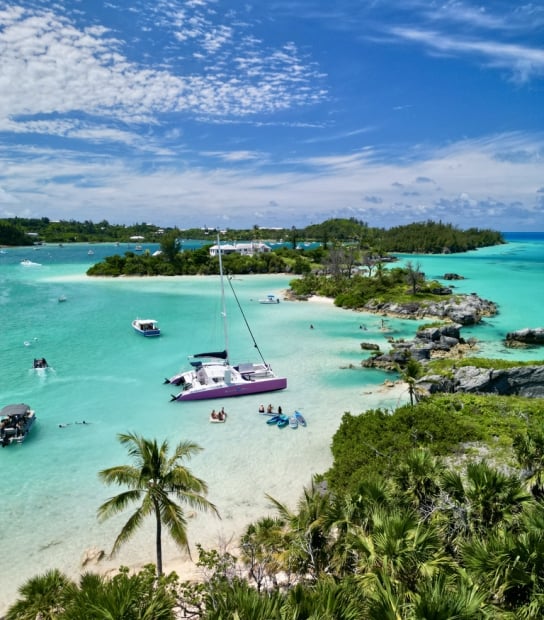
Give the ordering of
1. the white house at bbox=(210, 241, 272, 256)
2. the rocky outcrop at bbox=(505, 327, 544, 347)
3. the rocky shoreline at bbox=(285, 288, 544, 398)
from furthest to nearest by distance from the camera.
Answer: the white house at bbox=(210, 241, 272, 256) → the rocky outcrop at bbox=(505, 327, 544, 347) → the rocky shoreline at bbox=(285, 288, 544, 398)

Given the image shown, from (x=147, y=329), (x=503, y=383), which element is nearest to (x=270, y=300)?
(x=147, y=329)

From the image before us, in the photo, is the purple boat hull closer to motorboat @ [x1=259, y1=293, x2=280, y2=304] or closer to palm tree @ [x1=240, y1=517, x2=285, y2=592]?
palm tree @ [x1=240, y1=517, x2=285, y2=592]

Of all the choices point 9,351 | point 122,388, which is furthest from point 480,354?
point 9,351

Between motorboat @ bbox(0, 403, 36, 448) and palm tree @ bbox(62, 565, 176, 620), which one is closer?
palm tree @ bbox(62, 565, 176, 620)

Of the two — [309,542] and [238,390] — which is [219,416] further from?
[309,542]

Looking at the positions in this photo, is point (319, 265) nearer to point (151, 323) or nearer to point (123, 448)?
point (151, 323)

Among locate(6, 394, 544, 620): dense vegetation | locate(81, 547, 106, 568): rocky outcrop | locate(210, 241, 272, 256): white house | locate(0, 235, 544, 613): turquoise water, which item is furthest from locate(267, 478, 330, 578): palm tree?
locate(210, 241, 272, 256): white house

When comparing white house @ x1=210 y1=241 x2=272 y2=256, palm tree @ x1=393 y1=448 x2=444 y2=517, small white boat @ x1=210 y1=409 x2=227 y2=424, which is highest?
white house @ x1=210 y1=241 x2=272 y2=256
